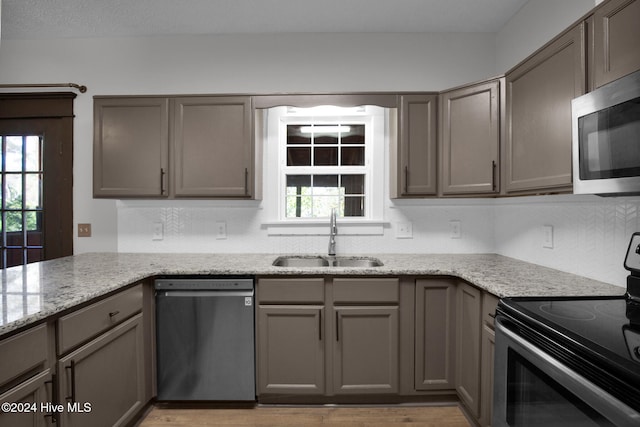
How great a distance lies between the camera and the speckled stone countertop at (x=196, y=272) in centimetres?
133

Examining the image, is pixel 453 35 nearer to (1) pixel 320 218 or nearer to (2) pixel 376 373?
(1) pixel 320 218

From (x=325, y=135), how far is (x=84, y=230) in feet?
7.13

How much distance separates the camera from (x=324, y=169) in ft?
Answer: 9.12

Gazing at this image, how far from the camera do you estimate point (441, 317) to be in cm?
206

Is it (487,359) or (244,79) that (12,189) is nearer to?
(244,79)

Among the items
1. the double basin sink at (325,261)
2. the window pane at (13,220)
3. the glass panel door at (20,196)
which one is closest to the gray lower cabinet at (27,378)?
the double basin sink at (325,261)

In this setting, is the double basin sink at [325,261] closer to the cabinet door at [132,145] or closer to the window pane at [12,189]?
the cabinet door at [132,145]

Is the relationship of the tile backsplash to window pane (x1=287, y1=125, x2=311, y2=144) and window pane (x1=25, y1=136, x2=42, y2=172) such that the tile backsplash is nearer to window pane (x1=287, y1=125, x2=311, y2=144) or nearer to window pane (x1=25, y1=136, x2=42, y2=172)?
window pane (x1=287, y1=125, x2=311, y2=144)

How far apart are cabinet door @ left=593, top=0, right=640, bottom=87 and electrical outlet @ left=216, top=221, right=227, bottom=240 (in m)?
2.43

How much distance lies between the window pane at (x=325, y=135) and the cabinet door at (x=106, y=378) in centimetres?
184

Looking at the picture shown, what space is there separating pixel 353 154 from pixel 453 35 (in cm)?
127

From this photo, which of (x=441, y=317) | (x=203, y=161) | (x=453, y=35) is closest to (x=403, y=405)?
(x=441, y=317)

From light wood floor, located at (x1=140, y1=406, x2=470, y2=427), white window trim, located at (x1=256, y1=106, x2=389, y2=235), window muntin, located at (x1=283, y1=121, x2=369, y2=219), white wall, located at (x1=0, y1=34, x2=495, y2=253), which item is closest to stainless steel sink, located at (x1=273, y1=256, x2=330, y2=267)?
white window trim, located at (x1=256, y1=106, x2=389, y2=235)

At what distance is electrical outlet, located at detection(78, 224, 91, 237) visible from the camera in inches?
108
